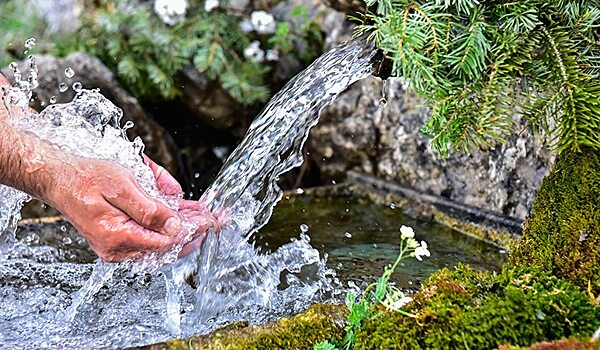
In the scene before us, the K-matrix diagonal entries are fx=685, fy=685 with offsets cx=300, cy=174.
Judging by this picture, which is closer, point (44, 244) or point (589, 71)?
→ point (589, 71)

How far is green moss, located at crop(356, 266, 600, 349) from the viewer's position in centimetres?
134

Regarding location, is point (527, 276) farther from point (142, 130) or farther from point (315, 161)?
point (142, 130)

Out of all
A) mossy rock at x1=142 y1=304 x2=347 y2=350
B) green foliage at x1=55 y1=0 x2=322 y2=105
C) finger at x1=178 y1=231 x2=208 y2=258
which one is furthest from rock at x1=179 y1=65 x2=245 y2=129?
mossy rock at x1=142 y1=304 x2=347 y2=350

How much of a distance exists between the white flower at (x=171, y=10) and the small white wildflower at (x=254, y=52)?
440mm

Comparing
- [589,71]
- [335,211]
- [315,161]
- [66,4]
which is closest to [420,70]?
[589,71]

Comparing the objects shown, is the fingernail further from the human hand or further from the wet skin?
the human hand

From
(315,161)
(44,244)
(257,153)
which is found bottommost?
(315,161)

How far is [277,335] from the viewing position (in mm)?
1489

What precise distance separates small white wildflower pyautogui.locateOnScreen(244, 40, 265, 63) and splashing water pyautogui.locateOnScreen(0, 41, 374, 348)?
1746 mm

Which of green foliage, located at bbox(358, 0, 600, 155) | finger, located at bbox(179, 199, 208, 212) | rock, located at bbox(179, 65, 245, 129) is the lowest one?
rock, located at bbox(179, 65, 245, 129)

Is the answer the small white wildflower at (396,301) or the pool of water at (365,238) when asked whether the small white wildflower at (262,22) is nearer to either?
the pool of water at (365,238)

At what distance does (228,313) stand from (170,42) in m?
2.54

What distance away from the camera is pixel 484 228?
2.79 meters

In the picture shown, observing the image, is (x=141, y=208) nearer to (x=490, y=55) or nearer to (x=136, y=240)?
(x=136, y=240)
